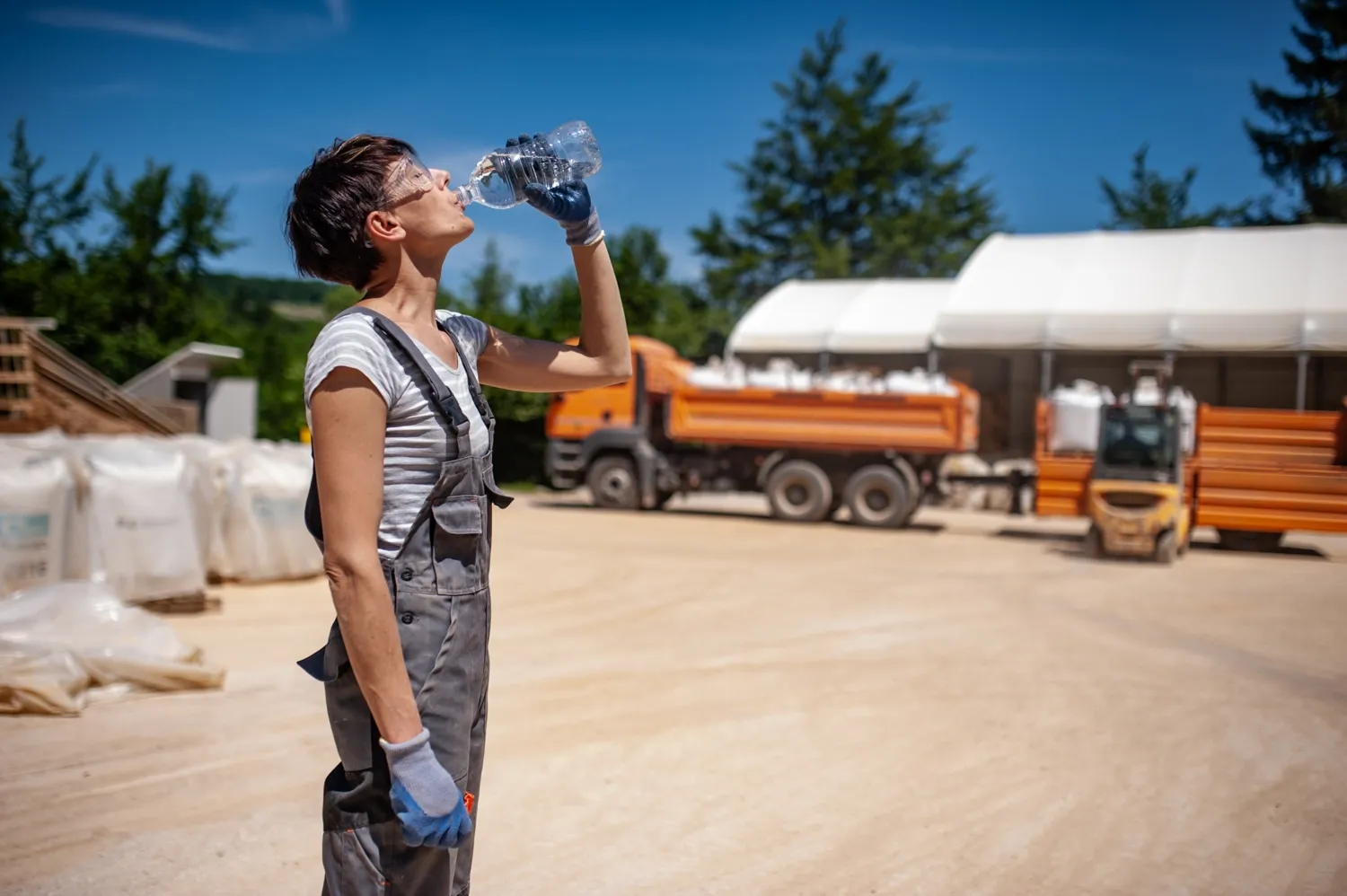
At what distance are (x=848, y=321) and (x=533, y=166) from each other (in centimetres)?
2742

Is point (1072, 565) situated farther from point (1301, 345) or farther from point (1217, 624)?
point (1301, 345)

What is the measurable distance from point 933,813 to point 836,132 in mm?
46016

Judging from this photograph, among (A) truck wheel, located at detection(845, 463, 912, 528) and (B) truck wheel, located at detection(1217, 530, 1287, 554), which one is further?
(A) truck wheel, located at detection(845, 463, 912, 528)

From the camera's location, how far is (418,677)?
213cm

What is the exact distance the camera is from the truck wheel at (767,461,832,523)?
18.2 metres

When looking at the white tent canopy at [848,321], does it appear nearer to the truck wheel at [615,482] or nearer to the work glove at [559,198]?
the truck wheel at [615,482]

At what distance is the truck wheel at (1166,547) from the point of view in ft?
45.9

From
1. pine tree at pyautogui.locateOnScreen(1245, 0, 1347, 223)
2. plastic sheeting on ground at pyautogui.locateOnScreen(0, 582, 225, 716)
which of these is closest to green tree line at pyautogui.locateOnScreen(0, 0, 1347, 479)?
pine tree at pyautogui.locateOnScreen(1245, 0, 1347, 223)

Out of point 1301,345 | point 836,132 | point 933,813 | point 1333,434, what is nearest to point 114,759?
point 933,813

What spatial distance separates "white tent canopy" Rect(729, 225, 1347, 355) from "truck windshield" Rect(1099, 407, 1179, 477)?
9575 mm

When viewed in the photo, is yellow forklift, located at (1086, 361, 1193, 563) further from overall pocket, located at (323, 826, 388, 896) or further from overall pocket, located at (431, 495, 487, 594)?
overall pocket, located at (323, 826, 388, 896)

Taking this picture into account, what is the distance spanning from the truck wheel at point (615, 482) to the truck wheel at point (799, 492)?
7.33 feet

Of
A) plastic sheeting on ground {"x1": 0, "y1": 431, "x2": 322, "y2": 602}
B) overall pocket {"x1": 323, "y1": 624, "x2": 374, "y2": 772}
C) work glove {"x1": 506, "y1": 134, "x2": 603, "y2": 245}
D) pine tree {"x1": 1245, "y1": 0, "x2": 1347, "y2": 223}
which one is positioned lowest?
plastic sheeting on ground {"x1": 0, "y1": 431, "x2": 322, "y2": 602}

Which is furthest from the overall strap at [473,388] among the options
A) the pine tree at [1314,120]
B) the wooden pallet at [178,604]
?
the pine tree at [1314,120]
